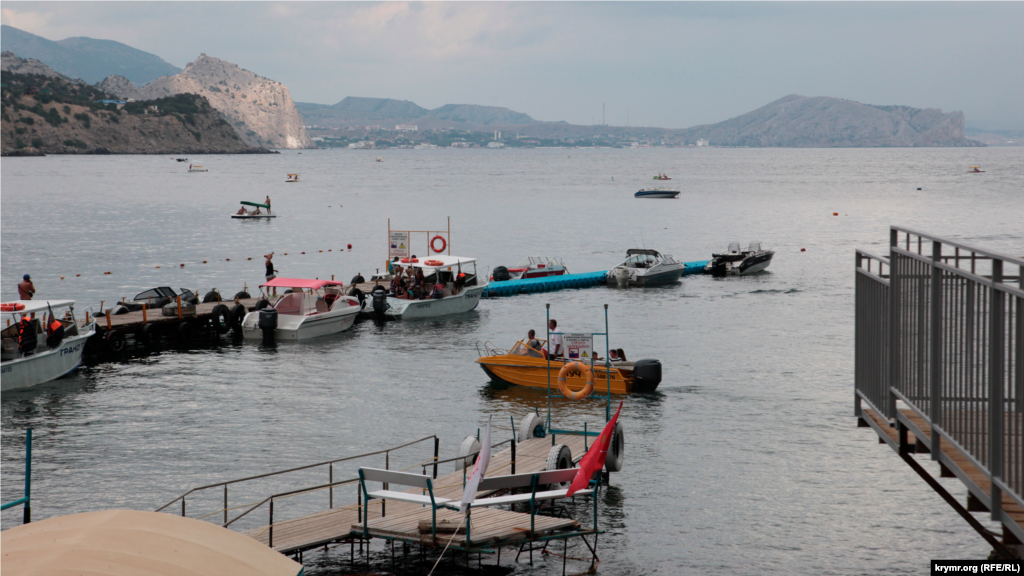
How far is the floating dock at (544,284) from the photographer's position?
57.6m

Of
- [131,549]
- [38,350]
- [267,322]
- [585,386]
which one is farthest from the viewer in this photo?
[267,322]

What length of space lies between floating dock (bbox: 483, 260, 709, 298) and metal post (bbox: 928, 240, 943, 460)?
47.5 metres

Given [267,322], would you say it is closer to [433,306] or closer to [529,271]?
[433,306]

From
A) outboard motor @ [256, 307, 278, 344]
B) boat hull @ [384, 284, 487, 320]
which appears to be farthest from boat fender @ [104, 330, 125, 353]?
boat hull @ [384, 284, 487, 320]

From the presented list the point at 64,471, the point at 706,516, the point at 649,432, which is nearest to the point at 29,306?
the point at 64,471

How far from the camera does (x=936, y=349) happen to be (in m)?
9.02

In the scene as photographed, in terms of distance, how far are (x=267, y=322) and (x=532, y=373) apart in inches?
618

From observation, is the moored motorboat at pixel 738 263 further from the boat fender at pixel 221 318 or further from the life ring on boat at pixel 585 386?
the life ring on boat at pixel 585 386

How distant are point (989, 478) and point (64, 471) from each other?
2195cm

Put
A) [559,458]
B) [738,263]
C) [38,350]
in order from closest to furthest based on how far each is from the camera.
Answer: [559,458], [38,350], [738,263]

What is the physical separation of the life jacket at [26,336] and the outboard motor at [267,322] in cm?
1051

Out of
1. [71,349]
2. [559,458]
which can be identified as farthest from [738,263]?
[559,458]

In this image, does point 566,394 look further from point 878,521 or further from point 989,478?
point 989,478

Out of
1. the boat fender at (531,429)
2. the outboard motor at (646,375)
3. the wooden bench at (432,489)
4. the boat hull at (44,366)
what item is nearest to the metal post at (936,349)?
the wooden bench at (432,489)
